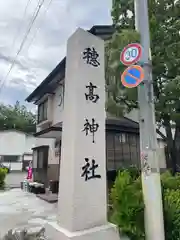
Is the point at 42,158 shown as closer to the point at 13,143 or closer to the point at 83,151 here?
the point at 83,151

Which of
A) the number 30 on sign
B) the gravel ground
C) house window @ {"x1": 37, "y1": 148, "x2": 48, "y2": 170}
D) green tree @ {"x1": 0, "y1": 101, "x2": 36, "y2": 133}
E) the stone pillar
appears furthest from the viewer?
green tree @ {"x1": 0, "y1": 101, "x2": 36, "y2": 133}

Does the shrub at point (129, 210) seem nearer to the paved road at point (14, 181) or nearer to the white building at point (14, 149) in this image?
the paved road at point (14, 181)

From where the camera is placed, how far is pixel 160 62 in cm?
809

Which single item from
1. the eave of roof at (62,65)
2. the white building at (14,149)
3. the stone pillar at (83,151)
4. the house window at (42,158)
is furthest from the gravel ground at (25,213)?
the white building at (14,149)

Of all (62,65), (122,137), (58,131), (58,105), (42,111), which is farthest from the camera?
(42,111)

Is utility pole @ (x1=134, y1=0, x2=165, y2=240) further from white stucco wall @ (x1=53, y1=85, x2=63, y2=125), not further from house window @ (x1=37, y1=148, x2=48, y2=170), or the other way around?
house window @ (x1=37, y1=148, x2=48, y2=170)

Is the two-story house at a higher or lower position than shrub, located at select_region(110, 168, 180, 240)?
higher

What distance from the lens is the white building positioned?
100ft

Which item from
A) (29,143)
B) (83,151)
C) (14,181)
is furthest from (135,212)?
(29,143)

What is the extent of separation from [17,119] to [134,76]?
38.3 meters

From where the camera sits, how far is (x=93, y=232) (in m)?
3.41

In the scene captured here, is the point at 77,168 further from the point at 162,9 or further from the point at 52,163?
the point at 52,163

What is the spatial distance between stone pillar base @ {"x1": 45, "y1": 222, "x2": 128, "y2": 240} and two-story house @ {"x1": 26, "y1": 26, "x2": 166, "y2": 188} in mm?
6116

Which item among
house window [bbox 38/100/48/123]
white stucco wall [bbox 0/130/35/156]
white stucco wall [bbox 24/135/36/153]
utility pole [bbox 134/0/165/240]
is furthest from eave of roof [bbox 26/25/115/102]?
white stucco wall [bbox 24/135/36/153]
